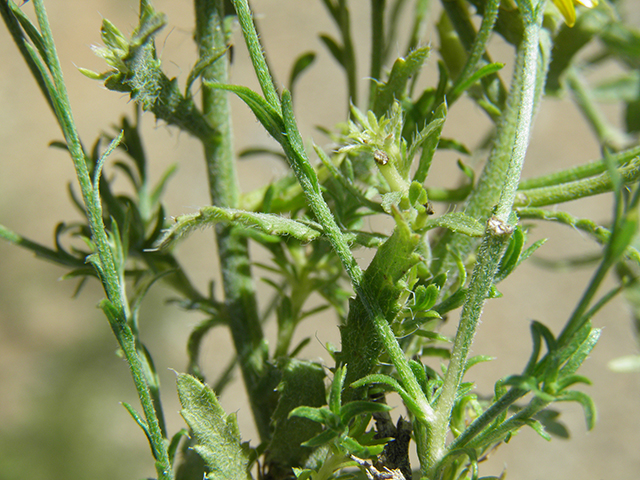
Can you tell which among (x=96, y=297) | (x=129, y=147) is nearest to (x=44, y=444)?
(x=96, y=297)

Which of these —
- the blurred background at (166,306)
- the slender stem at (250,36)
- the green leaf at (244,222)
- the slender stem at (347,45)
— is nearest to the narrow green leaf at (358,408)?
the green leaf at (244,222)

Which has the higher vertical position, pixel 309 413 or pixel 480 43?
pixel 480 43

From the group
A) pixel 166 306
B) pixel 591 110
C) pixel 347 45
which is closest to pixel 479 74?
pixel 347 45

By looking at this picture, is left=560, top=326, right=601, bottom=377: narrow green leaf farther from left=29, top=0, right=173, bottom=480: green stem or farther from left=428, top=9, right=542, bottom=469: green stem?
left=29, top=0, right=173, bottom=480: green stem

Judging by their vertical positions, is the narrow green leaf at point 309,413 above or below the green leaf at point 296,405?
above

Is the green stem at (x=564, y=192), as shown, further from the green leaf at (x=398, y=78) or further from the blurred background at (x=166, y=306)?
the blurred background at (x=166, y=306)

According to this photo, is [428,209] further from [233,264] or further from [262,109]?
[233,264]

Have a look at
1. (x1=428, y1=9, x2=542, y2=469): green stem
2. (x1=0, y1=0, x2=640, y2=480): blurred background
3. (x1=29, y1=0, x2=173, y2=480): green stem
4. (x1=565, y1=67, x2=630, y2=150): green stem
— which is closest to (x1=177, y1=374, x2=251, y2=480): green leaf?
(x1=29, y1=0, x2=173, y2=480): green stem
